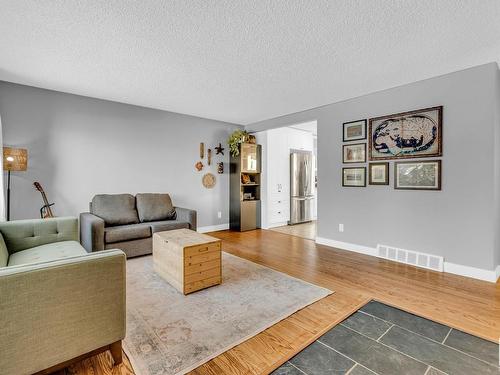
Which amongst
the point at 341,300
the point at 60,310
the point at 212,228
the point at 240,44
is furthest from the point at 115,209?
the point at 341,300

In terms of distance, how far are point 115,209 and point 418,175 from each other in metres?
4.41

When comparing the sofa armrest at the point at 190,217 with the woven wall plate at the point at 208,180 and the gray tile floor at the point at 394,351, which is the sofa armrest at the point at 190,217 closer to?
the woven wall plate at the point at 208,180

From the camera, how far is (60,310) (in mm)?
1341

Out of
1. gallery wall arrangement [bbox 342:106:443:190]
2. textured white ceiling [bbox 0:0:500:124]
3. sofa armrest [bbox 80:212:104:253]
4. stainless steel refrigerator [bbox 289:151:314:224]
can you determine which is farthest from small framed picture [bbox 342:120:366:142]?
sofa armrest [bbox 80:212:104:253]

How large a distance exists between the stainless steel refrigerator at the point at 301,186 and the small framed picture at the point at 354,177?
233 centimetres

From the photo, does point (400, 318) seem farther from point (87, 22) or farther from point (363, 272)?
point (87, 22)

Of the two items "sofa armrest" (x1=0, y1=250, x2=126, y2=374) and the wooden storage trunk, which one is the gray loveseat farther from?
"sofa armrest" (x1=0, y1=250, x2=126, y2=374)

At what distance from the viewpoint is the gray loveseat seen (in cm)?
333

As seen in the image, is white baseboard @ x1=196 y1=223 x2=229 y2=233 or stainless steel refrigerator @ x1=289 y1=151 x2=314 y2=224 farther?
stainless steel refrigerator @ x1=289 y1=151 x2=314 y2=224

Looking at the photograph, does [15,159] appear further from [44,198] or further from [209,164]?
[209,164]

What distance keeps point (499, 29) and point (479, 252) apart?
7.47 ft

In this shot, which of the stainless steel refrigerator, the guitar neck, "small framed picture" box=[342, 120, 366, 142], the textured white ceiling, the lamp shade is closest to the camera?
the textured white ceiling

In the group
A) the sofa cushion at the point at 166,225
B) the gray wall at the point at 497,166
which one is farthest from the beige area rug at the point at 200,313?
the gray wall at the point at 497,166

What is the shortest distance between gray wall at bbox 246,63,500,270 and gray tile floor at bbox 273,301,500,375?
1.51m
